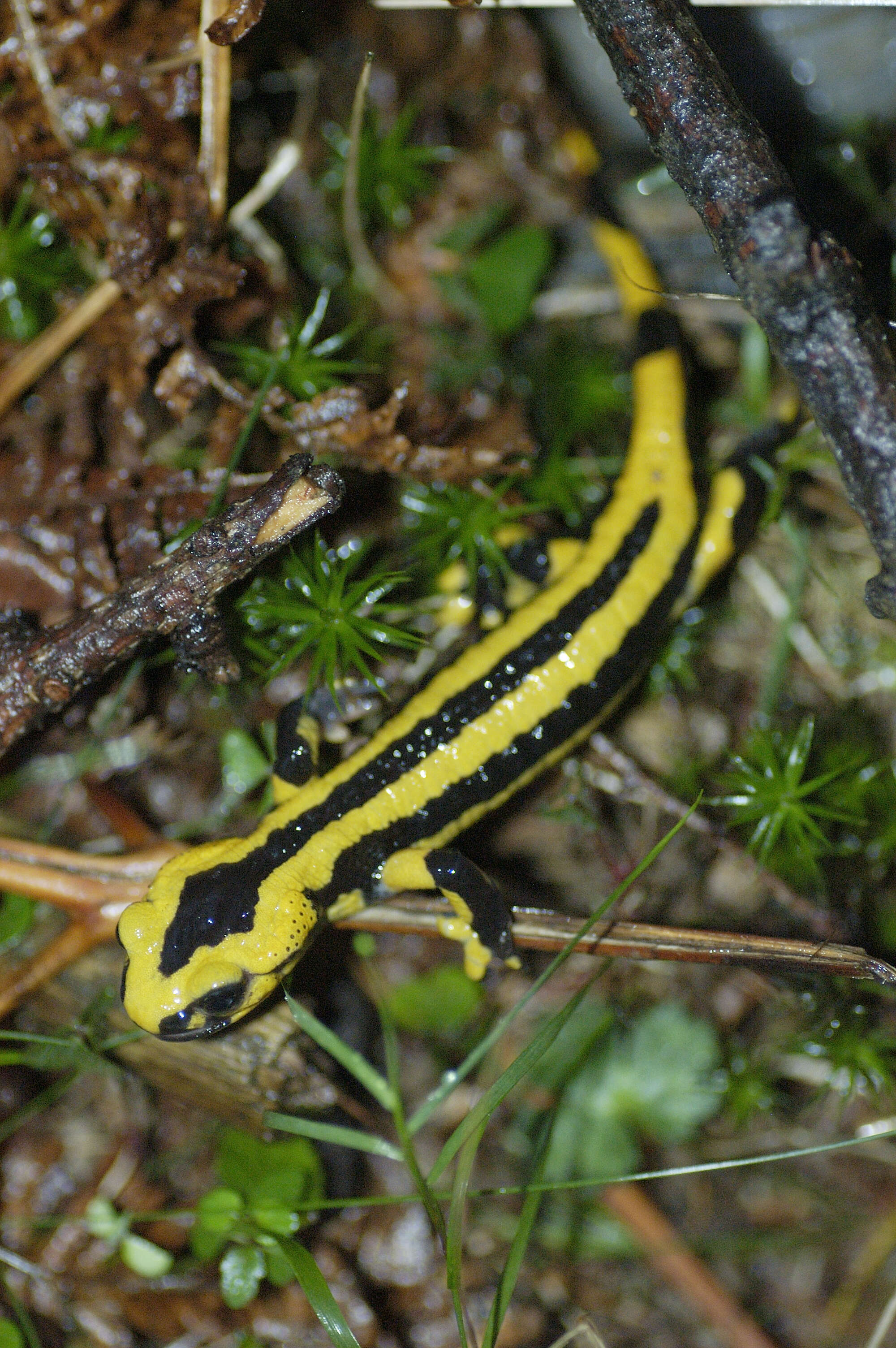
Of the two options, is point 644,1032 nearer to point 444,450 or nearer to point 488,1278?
point 488,1278

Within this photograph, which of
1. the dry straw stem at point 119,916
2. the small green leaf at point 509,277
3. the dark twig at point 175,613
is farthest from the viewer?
the small green leaf at point 509,277

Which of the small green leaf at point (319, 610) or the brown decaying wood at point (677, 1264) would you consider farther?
the brown decaying wood at point (677, 1264)

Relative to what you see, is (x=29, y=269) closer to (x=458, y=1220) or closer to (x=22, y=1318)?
(x=458, y=1220)

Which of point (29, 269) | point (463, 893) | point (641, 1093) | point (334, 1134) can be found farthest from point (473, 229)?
point (641, 1093)

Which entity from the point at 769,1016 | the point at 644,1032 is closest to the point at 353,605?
the point at 644,1032

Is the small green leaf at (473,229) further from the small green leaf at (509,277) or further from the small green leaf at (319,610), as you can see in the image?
the small green leaf at (319,610)

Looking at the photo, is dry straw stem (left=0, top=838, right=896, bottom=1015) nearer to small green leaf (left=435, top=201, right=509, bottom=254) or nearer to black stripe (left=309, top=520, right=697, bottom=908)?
black stripe (left=309, top=520, right=697, bottom=908)

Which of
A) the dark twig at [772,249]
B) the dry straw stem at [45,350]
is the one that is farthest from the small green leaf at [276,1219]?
the dry straw stem at [45,350]
